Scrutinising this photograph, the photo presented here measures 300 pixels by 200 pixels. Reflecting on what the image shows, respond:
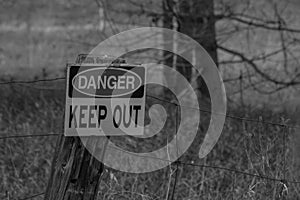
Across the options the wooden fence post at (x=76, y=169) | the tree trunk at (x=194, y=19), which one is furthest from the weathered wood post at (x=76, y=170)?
the tree trunk at (x=194, y=19)

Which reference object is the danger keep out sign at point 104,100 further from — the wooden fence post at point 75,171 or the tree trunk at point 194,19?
the tree trunk at point 194,19

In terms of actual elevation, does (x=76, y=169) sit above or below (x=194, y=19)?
below

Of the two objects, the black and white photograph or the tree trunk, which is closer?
the black and white photograph

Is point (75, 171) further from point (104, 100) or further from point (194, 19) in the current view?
point (194, 19)

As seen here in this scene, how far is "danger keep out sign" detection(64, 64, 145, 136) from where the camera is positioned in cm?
287

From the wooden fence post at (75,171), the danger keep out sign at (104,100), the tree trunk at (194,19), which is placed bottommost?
the wooden fence post at (75,171)

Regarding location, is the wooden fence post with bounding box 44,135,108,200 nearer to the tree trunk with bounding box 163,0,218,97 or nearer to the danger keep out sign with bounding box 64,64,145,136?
the danger keep out sign with bounding box 64,64,145,136

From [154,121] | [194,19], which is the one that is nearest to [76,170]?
[154,121]

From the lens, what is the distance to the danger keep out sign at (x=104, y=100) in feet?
9.42

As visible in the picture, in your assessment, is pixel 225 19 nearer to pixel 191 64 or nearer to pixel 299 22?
pixel 191 64

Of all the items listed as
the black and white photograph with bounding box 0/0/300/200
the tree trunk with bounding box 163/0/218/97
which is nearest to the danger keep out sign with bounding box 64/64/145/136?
the black and white photograph with bounding box 0/0/300/200

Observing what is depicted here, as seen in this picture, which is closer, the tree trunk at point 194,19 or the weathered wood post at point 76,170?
the weathered wood post at point 76,170

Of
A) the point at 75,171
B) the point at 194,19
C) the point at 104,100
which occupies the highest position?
the point at 194,19

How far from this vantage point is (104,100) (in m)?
2.92
